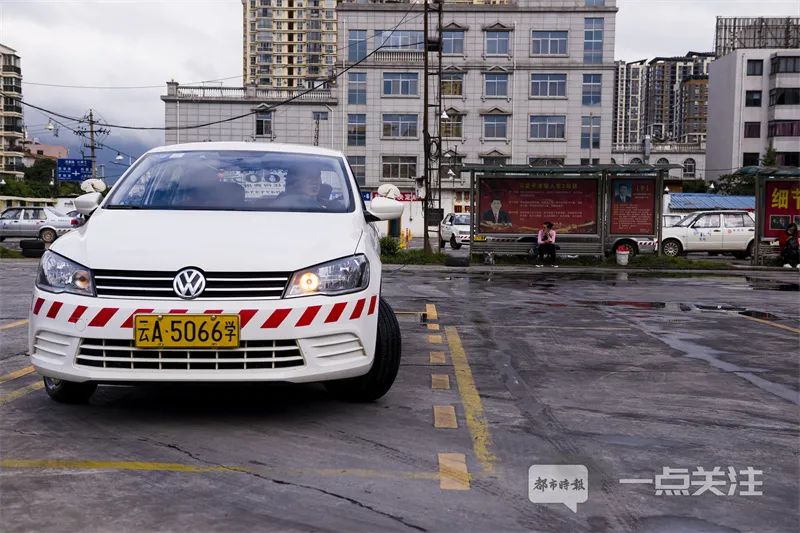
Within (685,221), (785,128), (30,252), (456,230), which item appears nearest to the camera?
(30,252)

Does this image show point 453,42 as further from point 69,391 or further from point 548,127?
point 69,391

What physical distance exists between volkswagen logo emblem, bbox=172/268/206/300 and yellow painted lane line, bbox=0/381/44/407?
65.6 inches

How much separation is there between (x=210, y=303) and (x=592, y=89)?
168 feet

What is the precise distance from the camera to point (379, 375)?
16.3 ft

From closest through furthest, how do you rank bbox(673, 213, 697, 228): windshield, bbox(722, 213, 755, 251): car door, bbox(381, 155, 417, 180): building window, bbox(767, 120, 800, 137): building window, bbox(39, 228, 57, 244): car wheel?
bbox(722, 213, 755, 251): car door
bbox(673, 213, 697, 228): windshield
bbox(39, 228, 57, 244): car wheel
bbox(381, 155, 417, 180): building window
bbox(767, 120, 800, 137): building window

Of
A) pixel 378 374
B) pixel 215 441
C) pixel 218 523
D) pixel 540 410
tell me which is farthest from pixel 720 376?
pixel 218 523

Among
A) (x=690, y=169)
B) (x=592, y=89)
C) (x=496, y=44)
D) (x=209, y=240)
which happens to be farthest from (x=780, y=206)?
(x=690, y=169)

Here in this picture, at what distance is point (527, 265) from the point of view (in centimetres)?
2133

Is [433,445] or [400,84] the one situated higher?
[400,84]

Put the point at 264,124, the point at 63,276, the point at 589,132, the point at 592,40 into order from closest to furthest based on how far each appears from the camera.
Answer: the point at 63,276, the point at 589,132, the point at 592,40, the point at 264,124

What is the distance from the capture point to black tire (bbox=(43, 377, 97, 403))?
15.8 feet

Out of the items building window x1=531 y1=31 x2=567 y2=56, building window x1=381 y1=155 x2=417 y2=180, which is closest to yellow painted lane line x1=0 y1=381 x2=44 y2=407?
building window x1=381 y1=155 x2=417 y2=180

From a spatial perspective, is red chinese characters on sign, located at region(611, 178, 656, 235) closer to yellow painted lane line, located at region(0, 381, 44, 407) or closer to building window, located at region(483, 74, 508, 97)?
yellow painted lane line, located at region(0, 381, 44, 407)

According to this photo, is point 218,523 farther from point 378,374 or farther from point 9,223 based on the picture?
point 9,223
